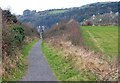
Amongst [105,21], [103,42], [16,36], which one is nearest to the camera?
[16,36]

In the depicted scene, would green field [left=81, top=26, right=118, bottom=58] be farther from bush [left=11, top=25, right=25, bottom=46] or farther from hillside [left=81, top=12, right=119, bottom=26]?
hillside [left=81, top=12, right=119, bottom=26]

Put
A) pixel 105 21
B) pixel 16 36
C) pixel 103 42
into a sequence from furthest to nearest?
1. pixel 105 21
2. pixel 103 42
3. pixel 16 36

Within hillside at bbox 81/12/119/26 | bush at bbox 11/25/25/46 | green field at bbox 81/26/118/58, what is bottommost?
hillside at bbox 81/12/119/26

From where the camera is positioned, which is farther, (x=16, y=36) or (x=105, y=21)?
(x=105, y=21)

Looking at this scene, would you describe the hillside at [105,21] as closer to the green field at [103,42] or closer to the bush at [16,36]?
the green field at [103,42]

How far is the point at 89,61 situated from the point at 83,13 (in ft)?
340

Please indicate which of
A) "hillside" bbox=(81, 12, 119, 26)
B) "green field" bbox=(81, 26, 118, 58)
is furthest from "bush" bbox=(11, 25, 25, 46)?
"hillside" bbox=(81, 12, 119, 26)

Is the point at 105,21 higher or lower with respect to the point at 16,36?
lower

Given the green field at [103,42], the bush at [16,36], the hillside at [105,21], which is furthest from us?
the hillside at [105,21]

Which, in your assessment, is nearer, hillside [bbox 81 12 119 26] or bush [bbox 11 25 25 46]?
bush [bbox 11 25 25 46]

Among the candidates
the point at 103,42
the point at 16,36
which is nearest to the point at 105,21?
the point at 103,42

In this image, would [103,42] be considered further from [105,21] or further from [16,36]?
[105,21]

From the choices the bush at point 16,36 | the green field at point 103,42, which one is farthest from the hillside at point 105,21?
the bush at point 16,36

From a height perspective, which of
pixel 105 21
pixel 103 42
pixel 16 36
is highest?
pixel 16 36
